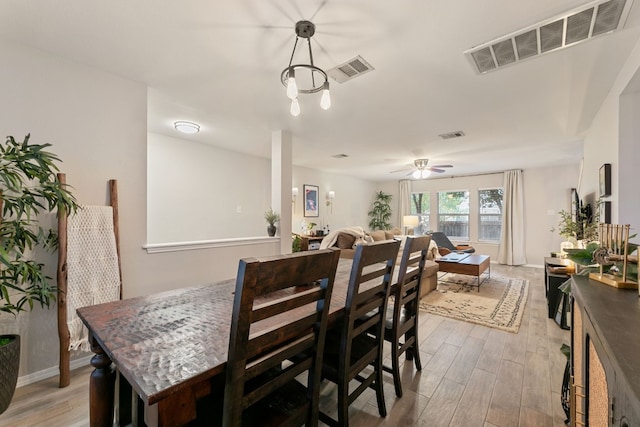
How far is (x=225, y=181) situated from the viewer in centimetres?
479

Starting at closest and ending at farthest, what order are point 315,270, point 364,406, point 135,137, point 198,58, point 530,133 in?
point 315,270 → point 364,406 → point 198,58 → point 135,137 → point 530,133

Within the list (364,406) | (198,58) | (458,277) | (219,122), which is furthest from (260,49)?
(458,277)

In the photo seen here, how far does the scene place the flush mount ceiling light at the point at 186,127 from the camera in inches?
135

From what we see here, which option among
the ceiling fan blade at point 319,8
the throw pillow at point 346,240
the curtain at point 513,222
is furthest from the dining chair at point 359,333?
the curtain at point 513,222

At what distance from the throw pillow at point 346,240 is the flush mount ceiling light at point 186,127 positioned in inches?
106

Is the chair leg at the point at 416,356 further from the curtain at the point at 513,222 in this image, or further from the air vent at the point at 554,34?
the curtain at the point at 513,222

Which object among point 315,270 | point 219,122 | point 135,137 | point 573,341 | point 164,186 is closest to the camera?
point 315,270

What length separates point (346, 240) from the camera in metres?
4.52

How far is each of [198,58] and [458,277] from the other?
528 centimetres

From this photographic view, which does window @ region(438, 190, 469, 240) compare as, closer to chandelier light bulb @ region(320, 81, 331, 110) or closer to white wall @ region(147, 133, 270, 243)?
white wall @ region(147, 133, 270, 243)

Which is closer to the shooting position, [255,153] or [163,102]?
[163,102]

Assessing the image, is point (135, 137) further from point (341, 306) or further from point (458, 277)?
point (458, 277)

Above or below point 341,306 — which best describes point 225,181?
above

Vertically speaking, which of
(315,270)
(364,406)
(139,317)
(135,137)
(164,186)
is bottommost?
(364,406)
